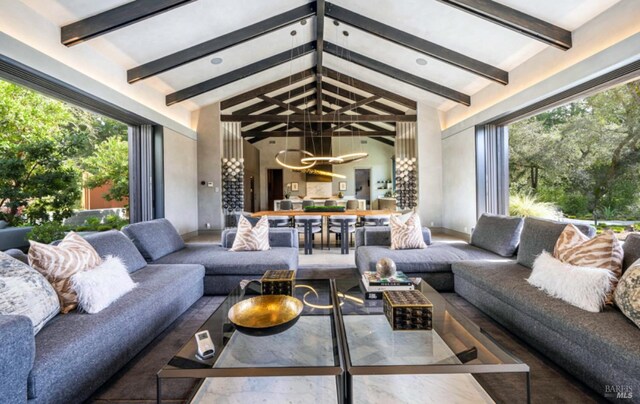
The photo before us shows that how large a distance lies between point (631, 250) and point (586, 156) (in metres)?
3.89

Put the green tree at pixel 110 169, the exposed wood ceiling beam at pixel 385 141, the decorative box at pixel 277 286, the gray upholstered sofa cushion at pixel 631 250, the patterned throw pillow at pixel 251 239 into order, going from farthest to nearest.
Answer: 1. the exposed wood ceiling beam at pixel 385 141
2. the green tree at pixel 110 169
3. the patterned throw pillow at pixel 251 239
4. the decorative box at pixel 277 286
5. the gray upholstered sofa cushion at pixel 631 250

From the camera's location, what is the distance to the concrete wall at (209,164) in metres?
7.58

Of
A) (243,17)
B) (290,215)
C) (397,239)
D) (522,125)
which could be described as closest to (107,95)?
(243,17)

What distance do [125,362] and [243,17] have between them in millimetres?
4881

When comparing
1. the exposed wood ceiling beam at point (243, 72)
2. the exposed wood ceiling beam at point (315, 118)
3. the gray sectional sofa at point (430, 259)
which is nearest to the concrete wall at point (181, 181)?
the exposed wood ceiling beam at point (243, 72)

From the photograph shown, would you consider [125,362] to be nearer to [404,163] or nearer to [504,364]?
[504,364]

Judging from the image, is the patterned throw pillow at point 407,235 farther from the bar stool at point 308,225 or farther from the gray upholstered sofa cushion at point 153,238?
the gray upholstered sofa cushion at point 153,238

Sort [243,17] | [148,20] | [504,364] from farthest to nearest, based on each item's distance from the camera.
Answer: [243,17], [148,20], [504,364]

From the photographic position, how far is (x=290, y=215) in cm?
535

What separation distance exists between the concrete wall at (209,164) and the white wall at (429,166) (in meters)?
5.38

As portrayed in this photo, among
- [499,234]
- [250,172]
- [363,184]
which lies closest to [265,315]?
[499,234]

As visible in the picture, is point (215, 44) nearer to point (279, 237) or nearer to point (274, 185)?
point (279, 237)

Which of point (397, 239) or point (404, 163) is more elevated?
point (404, 163)

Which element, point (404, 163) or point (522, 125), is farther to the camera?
point (404, 163)
